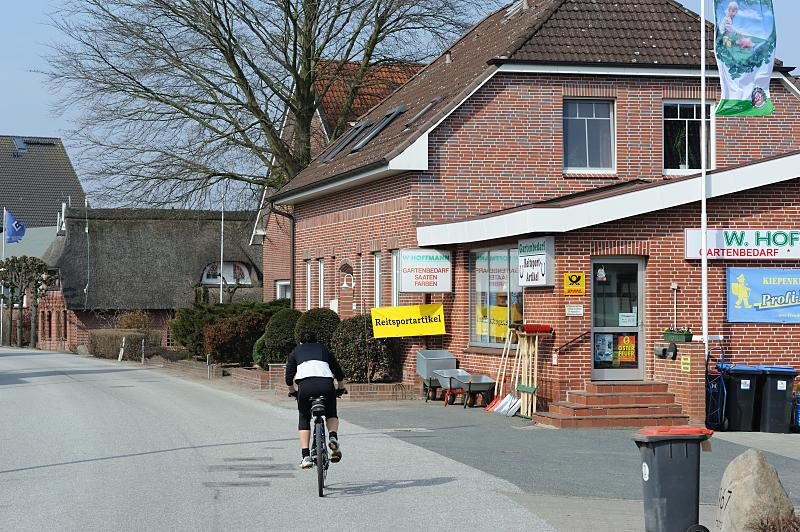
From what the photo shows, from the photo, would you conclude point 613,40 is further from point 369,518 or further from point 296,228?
point 369,518

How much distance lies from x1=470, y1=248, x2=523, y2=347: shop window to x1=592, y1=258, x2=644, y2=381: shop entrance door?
6.64 ft

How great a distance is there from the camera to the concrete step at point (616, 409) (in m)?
19.5

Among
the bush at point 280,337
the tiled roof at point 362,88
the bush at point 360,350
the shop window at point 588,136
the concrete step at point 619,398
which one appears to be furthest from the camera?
the tiled roof at point 362,88

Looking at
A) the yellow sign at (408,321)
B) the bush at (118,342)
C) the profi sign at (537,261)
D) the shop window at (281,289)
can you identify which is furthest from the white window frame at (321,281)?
the bush at (118,342)

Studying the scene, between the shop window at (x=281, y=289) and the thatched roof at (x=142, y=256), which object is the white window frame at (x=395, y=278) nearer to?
the shop window at (x=281, y=289)

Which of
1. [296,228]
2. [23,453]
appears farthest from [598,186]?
[23,453]

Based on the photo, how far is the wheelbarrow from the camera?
75.6ft

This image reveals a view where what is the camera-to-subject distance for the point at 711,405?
65.6ft

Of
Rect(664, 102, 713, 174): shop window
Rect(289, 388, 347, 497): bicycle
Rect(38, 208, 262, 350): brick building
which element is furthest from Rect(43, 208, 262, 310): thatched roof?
Rect(289, 388, 347, 497): bicycle

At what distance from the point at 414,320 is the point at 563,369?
5.14 metres

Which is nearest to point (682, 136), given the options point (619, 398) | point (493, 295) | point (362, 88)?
point (493, 295)

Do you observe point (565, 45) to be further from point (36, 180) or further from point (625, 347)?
point (36, 180)

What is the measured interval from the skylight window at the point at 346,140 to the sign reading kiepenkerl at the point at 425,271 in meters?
9.41

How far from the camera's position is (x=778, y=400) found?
19.9 metres
